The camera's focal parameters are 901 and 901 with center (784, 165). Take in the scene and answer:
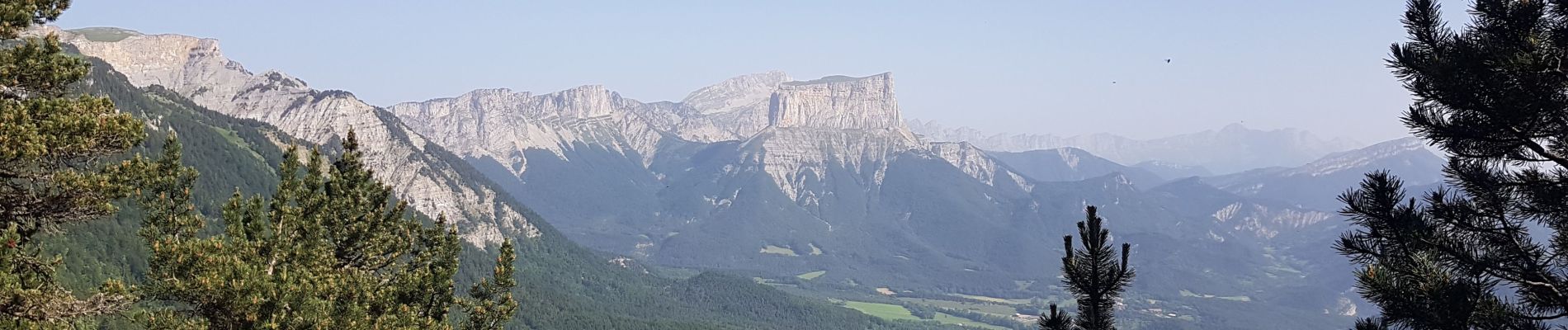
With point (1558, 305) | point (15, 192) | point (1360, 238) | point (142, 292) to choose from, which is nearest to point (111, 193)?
point (15, 192)

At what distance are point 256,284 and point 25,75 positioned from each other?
6.00 meters

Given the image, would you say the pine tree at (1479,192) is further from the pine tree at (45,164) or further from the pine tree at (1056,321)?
the pine tree at (45,164)

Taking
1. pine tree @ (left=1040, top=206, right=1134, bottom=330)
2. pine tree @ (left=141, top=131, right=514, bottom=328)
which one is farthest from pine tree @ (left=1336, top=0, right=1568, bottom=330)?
pine tree @ (left=141, top=131, right=514, bottom=328)

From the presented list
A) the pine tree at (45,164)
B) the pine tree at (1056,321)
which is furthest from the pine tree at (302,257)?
the pine tree at (1056,321)

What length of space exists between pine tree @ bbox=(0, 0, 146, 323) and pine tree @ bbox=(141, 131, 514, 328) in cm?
181

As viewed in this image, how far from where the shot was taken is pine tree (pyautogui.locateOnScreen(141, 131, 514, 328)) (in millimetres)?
20125

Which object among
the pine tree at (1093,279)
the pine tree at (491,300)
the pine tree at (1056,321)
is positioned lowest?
the pine tree at (491,300)

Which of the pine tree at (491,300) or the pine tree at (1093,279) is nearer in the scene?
the pine tree at (1093,279)

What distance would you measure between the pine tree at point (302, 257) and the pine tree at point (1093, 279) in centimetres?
1650

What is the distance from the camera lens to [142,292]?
19797 millimetres

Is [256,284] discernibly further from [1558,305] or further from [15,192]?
[1558,305]

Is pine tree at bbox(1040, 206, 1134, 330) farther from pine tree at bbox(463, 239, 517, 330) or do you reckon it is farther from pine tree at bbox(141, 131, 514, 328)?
pine tree at bbox(463, 239, 517, 330)

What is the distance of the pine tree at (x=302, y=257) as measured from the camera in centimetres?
2012

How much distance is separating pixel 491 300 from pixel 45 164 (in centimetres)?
1499
